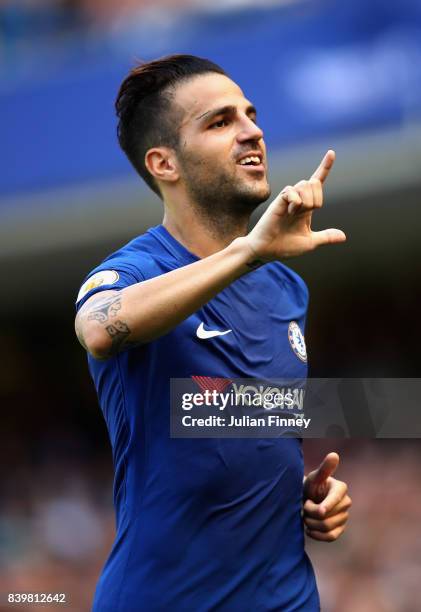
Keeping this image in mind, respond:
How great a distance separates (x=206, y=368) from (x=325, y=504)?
0.61m

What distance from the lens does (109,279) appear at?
310cm

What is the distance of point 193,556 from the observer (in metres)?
3.16

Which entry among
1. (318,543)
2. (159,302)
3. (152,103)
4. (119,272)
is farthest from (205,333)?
(318,543)

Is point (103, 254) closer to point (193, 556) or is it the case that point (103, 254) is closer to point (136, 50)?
point (136, 50)

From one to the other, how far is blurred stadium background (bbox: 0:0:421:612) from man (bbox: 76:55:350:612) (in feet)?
12.8

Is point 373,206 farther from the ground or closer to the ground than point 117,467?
farther from the ground

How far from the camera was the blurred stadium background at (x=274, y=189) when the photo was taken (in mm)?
7809

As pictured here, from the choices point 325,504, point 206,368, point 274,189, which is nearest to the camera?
point 206,368

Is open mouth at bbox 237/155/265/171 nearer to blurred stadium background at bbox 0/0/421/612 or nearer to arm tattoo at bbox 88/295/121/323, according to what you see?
arm tattoo at bbox 88/295/121/323

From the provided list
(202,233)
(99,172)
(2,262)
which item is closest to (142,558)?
(202,233)

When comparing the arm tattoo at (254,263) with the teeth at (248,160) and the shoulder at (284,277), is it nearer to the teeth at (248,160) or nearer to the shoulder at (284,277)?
the teeth at (248,160)

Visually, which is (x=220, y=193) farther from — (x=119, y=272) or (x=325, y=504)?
(x=325, y=504)

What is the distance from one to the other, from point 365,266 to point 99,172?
265 cm

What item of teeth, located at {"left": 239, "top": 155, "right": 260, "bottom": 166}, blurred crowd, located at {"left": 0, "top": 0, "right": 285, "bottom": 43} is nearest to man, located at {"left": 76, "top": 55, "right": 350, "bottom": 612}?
teeth, located at {"left": 239, "top": 155, "right": 260, "bottom": 166}
